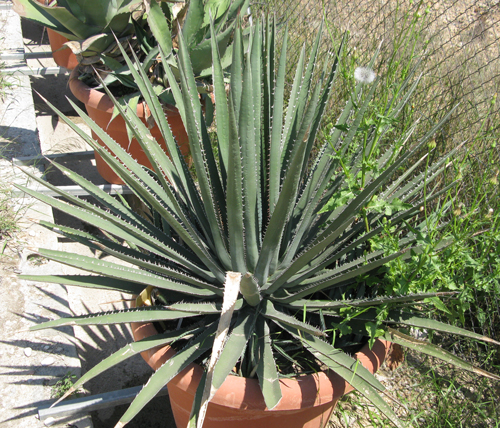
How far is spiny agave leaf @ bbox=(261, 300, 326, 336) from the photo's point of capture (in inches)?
43.8

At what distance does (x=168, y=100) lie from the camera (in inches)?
90.7

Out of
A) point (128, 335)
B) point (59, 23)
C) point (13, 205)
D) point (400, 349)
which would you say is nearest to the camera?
point (400, 349)

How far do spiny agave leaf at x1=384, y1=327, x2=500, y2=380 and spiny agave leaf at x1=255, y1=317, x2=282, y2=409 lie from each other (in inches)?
13.8

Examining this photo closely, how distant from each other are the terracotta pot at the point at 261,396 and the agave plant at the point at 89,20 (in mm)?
1613

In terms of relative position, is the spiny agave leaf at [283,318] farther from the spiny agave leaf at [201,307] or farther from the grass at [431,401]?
the grass at [431,401]

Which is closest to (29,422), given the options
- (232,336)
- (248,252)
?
(232,336)

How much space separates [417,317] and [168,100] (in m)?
1.62

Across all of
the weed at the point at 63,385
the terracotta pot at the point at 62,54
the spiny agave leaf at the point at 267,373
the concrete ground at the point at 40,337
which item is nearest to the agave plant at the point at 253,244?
the spiny agave leaf at the point at 267,373

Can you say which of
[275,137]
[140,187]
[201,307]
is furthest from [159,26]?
[201,307]

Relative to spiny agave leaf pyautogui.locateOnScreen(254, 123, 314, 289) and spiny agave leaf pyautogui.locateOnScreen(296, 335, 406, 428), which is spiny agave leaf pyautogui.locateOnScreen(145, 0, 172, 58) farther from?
spiny agave leaf pyautogui.locateOnScreen(296, 335, 406, 428)

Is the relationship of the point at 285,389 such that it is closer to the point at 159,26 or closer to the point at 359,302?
the point at 359,302

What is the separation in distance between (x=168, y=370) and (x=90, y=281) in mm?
367

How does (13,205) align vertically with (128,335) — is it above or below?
above

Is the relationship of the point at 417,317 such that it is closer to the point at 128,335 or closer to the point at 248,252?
the point at 248,252
